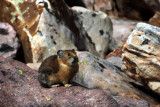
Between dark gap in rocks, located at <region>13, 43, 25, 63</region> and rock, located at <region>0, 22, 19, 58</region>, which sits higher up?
rock, located at <region>0, 22, 19, 58</region>

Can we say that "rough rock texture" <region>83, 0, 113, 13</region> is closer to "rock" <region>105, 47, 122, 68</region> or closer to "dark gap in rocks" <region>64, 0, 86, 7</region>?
"dark gap in rocks" <region>64, 0, 86, 7</region>

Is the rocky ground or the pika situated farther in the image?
the pika

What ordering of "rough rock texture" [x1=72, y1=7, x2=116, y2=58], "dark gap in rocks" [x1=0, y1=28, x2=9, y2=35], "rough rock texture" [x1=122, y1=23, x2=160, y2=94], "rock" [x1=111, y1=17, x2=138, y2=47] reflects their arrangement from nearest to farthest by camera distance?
"rough rock texture" [x1=122, y1=23, x2=160, y2=94] < "dark gap in rocks" [x1=0, y1=28, x2=9, y2=35] < "rough rock texture" [x1=72, y1=7, x2=116, y2=58] < "rock" [x1=111, y1=17, x2=138, y2=47]

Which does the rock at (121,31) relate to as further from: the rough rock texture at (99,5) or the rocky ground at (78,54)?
the rough rock texture at (99,5)

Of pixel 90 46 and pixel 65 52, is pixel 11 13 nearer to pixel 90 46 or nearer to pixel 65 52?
pixel 90 46

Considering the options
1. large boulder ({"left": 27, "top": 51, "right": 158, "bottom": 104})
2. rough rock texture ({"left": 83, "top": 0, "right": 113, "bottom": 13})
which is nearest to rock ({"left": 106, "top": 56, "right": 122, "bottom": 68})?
large boulder ({"left": 27, "top": 51, "right": 158, "bottom": 104})

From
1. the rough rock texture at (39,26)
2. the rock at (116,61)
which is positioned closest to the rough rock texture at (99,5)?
the rough rock texture at (39,26)

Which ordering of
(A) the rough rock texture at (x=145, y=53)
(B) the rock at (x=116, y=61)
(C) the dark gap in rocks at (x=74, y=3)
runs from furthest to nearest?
(C) the dark gap in rocks at (x=74, y=3)
(B) the rock at (x=116, y=61)
(A) the rough rock texture at (x=145, y=53)

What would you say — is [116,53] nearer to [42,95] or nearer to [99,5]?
[99,5]
